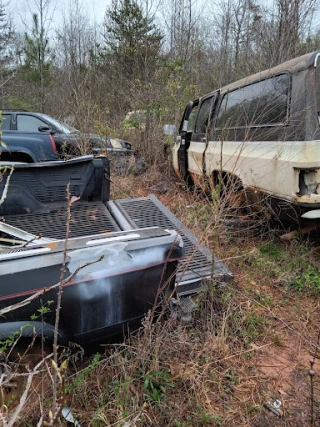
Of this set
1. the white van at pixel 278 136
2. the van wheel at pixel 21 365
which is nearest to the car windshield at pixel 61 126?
the white van at pixel 278 136

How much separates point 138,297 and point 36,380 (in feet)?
2.49

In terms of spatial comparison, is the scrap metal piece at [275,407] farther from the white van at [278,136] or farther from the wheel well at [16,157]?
the wheel well at [16,157]

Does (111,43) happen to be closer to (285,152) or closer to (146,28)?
(146,28)

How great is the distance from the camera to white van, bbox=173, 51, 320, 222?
3.04 metres

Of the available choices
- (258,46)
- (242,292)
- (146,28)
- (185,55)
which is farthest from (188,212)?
(146,28)

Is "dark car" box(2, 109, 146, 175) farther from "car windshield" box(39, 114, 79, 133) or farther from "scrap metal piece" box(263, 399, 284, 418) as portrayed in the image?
"scrap metal piece" box(263, 399, 284, 418)

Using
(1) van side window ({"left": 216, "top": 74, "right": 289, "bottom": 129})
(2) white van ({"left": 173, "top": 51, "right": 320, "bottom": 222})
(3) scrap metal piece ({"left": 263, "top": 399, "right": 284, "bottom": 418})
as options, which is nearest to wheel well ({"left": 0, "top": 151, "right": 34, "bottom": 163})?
(2) white van ({"left": 173, "top": 51, "right": 320, "bottom": 222})

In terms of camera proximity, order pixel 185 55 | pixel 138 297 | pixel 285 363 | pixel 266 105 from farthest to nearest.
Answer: pixel 185 55
pixel 266 105
pixel 285 363
pixel 138 297

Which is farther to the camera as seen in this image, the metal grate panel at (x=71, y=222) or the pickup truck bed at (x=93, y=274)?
the metal grate panel at (x=71, y=222)

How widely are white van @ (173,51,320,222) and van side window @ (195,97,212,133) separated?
60 centimetres

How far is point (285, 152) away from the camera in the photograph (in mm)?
3209

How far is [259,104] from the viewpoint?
379 cm

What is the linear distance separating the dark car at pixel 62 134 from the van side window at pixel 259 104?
11.9 ft

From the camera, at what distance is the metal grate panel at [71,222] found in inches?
102
